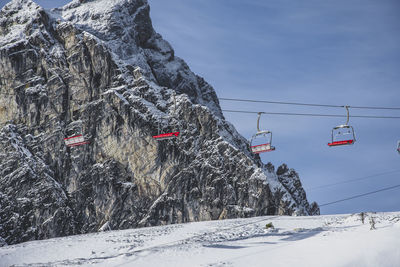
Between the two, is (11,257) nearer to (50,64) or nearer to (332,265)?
(332,265)

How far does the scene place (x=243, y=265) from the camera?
74.6 ft

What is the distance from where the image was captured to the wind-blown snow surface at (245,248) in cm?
2244

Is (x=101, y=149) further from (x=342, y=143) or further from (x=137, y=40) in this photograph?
(x=342, y=143)

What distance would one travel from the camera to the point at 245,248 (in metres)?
28.4

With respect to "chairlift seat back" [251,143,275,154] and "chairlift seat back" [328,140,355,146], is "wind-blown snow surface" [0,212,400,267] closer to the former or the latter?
"chairlift seat back" [328,140,355,146]

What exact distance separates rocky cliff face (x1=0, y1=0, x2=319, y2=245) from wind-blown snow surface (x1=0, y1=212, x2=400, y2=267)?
17078 millimetres

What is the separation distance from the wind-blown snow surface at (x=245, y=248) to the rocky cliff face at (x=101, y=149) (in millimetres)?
17078

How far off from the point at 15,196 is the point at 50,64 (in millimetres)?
22564

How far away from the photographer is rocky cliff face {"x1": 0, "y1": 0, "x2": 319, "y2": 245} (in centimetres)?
6122

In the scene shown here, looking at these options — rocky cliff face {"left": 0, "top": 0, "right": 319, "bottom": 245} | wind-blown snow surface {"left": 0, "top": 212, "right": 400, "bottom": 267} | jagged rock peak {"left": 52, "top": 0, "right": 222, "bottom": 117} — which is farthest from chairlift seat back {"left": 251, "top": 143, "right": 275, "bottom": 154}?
jagged rock peak {"left": 52, "top": 0, "right": 222, "bottom": 117}

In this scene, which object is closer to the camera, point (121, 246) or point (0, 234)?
point (121, 246)

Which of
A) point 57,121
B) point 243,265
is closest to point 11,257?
point 243,265

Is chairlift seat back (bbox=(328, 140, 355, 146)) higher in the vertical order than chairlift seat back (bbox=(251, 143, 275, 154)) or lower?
lower

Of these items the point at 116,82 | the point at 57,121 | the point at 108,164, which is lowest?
the point at 108,164
